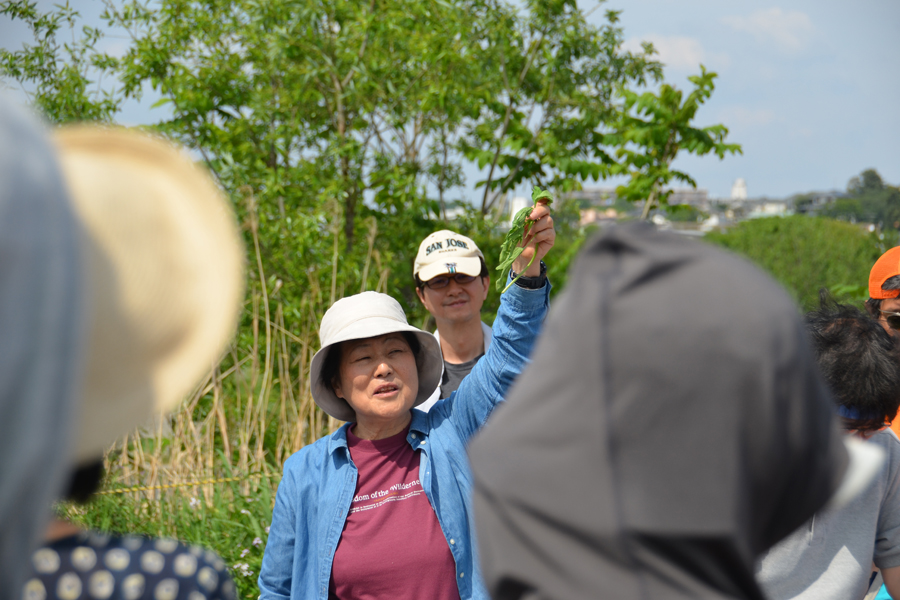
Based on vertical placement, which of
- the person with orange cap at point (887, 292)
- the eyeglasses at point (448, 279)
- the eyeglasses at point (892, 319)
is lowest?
the eyeglasses at point (892, 319)

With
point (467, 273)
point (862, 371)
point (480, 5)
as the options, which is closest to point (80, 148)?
point (862, 371)

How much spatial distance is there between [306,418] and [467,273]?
6.38 feet

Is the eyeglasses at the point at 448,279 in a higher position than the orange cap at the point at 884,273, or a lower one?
higher

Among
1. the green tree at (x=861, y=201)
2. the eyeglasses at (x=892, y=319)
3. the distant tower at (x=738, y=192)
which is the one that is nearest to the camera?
the eyeglasses at (x=892, y=319)

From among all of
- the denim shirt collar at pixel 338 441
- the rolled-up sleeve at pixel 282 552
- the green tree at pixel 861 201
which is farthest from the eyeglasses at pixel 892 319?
the green tree at pixel 861 201

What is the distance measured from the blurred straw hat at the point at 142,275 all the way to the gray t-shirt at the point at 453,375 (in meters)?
2.42

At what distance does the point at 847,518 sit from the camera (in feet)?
6.45

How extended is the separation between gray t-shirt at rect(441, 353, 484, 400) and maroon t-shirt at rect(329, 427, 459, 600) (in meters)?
1.00

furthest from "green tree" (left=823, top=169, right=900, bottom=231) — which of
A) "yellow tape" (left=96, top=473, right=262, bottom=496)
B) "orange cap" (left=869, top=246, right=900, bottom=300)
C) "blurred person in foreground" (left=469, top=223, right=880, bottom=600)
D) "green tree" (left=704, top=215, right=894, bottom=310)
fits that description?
"blurred person in foreground" (left=469, top=223, right=880, bottom=600)

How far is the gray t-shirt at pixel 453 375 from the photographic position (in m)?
3.24

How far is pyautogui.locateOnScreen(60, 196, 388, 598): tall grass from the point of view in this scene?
3.94 meters

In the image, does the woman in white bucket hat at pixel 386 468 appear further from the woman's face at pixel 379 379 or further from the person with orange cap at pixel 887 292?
Result: the person with orange cap at pixel 887 292

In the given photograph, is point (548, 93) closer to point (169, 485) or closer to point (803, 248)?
point (169, 485)

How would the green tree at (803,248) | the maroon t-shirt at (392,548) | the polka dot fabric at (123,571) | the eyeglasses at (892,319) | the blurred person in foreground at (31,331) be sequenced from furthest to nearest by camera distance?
the green tree at (803,248) < the eyeglasses at (892,319) < the maroon t-shirt at (392,548) < the polka dot fabric at (123,571) < the blurred person in foreground at (31,331)
